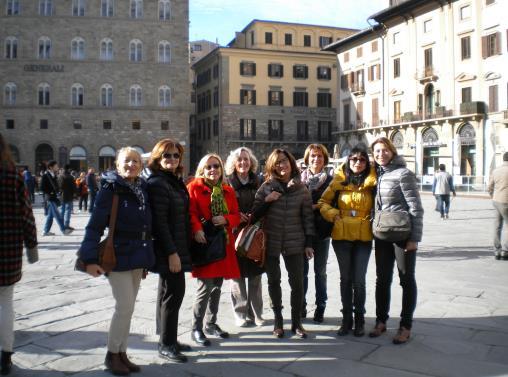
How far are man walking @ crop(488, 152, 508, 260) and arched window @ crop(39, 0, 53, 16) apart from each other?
4125cm

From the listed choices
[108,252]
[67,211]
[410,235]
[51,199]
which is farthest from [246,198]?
[67,211]

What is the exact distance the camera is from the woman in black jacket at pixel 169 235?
12.5ft

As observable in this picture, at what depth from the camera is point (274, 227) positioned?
4.48 meters

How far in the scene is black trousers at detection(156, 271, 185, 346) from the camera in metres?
3.94

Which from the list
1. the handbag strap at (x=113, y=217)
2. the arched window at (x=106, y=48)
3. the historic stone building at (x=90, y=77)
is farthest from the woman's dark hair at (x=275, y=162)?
the arched window at (x=106, y=48)

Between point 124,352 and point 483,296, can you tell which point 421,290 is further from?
point 124,352

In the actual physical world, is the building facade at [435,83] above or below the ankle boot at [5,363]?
above

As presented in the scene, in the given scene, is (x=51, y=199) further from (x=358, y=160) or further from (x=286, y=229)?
(x=358, y=160)

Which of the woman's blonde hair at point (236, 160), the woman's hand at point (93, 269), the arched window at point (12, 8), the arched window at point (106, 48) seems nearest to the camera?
the woman's hand at point (93, 269)

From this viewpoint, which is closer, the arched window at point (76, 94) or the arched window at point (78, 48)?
the arched window at point (78, 48)

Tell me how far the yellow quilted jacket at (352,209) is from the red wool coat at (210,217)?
2.63 ft

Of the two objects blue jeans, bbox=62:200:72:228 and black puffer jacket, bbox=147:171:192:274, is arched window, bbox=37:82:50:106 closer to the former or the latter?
blue jeans, bbox=62:200:72:228

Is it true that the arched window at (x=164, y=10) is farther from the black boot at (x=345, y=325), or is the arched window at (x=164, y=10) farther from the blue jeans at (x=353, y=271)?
the black boot at (x=345, y=325)

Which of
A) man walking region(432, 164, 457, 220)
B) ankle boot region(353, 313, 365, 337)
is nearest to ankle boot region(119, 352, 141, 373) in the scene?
ankle boot region(353, 313, 365, 337)
